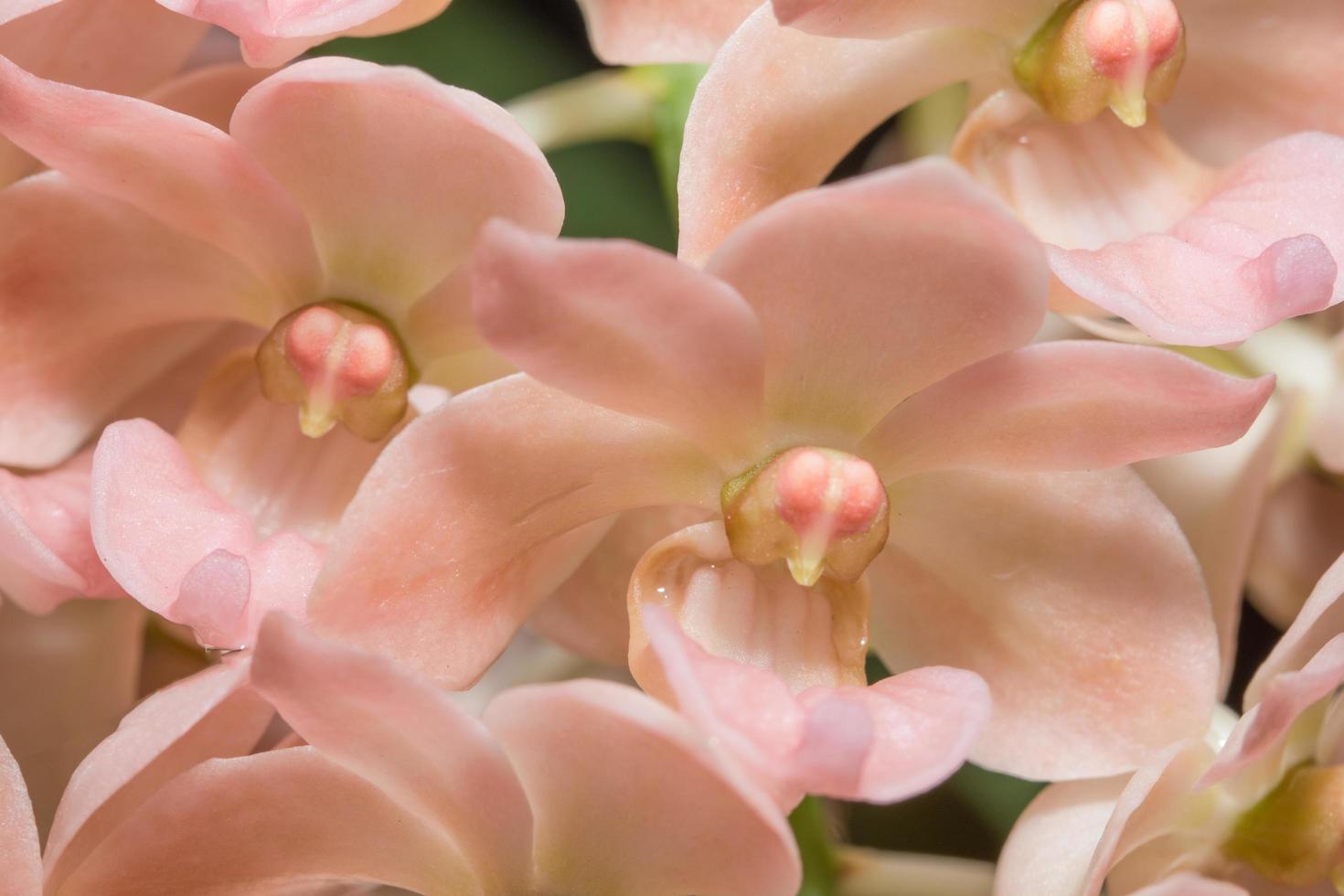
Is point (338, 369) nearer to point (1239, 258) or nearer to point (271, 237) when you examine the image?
point (271, 237)

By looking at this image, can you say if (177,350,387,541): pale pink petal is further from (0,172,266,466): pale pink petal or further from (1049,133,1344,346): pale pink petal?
(1049,133,1344,346): pale pink petal

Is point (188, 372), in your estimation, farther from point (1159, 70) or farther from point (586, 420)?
point (1159, 70)

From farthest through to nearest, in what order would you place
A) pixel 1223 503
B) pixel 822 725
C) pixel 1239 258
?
pixel 1223 503 < pixel 1239 258 < pixel 822 725

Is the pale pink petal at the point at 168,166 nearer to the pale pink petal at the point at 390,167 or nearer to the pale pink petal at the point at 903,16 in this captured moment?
the pale pink petal at the point at 390,167

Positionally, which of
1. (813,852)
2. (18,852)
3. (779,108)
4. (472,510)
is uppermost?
(779,108)

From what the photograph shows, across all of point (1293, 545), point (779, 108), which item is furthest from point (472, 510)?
point (1293, 545)

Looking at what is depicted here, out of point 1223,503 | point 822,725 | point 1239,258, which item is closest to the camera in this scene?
point 822,725

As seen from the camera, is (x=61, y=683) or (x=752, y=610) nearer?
(x=752, y=610)

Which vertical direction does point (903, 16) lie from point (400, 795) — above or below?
above

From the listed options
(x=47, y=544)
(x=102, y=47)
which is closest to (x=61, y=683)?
(x=47, y=544)
